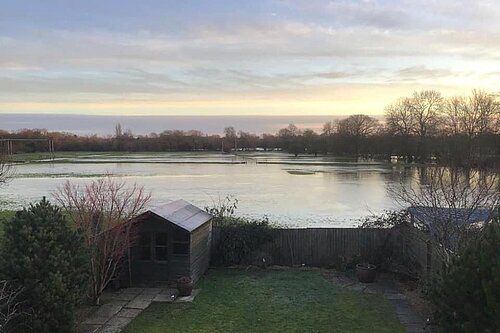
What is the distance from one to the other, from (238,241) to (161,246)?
277 centimetres

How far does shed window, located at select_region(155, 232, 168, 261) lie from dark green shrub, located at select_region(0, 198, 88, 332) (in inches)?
161

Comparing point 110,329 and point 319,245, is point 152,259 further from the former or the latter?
point 319,245

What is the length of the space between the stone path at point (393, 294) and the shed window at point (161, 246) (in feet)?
15.1

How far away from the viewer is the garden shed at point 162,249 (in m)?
12.2

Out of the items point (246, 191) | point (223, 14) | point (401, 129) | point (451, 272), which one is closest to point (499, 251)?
point (451, 272)

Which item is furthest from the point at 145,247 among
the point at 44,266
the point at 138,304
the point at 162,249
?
the point at 44,266

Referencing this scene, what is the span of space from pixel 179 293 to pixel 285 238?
4316 mm

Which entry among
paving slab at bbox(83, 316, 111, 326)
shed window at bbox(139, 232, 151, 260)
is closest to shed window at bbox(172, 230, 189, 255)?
shed window at bbox(139, 232, 151, 260)

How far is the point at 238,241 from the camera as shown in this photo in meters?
14.4

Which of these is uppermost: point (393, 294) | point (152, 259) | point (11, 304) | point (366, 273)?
point (11, 304)

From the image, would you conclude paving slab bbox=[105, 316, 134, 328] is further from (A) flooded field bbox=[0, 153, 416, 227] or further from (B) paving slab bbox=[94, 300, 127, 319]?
(A) flooded field bbox=[0, 153, 416, 227]

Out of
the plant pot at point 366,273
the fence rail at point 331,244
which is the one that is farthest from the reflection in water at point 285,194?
the plant pot at point 366,273

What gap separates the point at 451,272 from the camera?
5867 mm

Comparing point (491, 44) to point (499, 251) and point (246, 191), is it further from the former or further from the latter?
point (499, 251)
